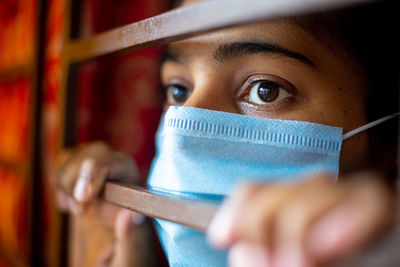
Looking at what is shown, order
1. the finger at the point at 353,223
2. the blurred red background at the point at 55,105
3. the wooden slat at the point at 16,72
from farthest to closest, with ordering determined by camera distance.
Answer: the wooden slat at the point at 16,72 < the blurred red background at the point at 55,105 < the finger at the point at 353,223

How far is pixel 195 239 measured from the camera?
47 centimetres

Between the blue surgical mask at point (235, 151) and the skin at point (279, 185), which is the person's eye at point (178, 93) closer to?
the skin at point (279, 185)

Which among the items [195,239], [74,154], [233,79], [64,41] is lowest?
[195,239]

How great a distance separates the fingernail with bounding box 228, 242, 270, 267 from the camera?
9.5 inches

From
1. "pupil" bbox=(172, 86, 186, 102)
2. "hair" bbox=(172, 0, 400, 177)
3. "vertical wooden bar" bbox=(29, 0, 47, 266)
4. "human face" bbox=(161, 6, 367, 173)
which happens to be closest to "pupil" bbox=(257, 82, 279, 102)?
"human face" bbox=(161, 6, 367, 173)

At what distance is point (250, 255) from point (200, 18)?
265mm

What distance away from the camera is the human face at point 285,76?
1.75 ft

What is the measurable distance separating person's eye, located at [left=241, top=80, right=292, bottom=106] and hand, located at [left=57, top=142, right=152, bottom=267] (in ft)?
1.00

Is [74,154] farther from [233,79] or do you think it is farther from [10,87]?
[10,87]

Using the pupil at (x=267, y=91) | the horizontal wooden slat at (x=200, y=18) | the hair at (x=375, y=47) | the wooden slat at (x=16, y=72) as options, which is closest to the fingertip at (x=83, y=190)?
the horizontal wooden slat at (x=200, y=18)

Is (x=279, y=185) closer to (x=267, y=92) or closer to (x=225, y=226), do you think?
(x=225, y=226)

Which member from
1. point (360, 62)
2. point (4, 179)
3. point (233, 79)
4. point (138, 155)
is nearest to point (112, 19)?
point (138, 155)

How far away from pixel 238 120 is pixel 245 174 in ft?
0.26

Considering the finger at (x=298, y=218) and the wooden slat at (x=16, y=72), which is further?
the wooden slat at (x=16, y=72)
